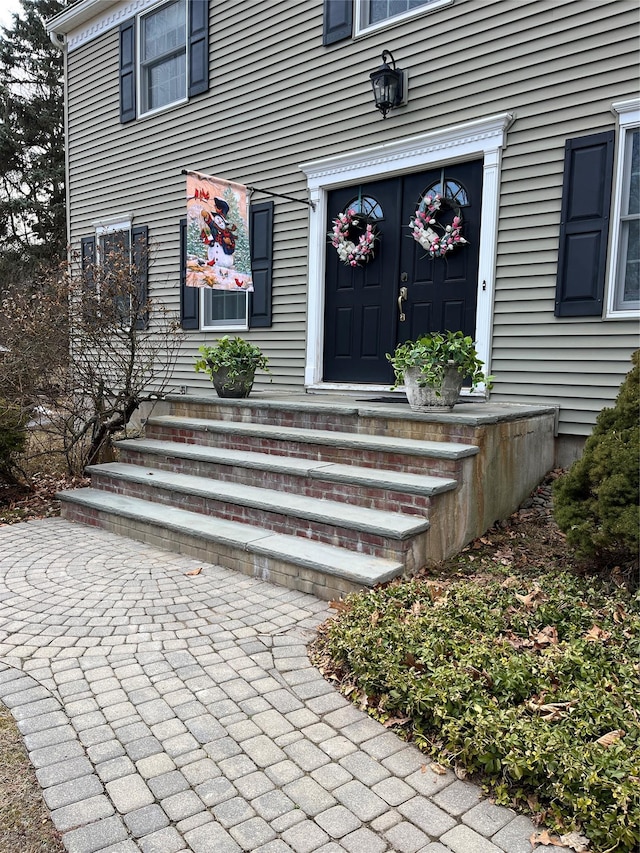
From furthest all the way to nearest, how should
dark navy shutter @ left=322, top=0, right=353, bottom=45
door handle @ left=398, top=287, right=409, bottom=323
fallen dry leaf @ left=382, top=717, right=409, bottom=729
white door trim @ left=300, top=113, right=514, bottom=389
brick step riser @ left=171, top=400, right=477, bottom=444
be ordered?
dark navy shutter @ left=322, top=0, right=353, bottom=45 < door handle @ left=398, top=287, right=409, bottom=323 < white door trim @ left=300, top=113, right=514, bottom=389 < brick step riser @ left=171, top=400, right=477, bottom=444 < fallen dry leaf @ left=382, top=717, right=409, bottom=729

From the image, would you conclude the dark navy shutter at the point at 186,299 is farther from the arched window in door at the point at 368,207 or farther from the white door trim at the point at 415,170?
the arched window in door at the point at 368,207

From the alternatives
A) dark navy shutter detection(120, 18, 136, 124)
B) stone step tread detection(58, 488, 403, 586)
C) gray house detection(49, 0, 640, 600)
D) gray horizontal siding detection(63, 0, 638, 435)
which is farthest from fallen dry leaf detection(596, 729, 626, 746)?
dark navy shutter detection(120, 18, 136, 124)

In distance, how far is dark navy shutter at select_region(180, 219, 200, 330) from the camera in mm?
7953

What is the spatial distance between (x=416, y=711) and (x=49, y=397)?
14.8ft

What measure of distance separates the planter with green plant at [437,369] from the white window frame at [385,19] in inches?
132

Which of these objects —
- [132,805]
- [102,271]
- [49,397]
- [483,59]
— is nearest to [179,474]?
[49,397]

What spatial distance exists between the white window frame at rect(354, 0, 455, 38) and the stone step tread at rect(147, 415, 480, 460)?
3.98 meters

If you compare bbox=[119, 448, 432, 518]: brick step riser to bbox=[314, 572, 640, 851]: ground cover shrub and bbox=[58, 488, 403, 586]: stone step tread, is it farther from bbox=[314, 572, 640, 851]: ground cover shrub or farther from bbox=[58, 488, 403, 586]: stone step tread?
bbox=[314, 572, 640, 851]: ground cover shrub

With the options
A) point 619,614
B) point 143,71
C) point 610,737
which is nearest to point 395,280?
point 619,614

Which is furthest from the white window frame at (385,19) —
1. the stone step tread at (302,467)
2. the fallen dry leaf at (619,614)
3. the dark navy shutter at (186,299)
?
the fallen dry leaf at (619,614)

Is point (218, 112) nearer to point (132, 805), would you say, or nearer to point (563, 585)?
point (563, 585)

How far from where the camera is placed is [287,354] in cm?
693

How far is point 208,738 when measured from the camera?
209cm

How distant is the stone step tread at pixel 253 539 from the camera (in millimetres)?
3193
